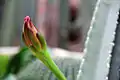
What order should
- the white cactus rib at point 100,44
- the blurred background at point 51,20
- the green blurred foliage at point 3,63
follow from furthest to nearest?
the blurred background at point 51,20
the green blurred foliage at point 3,63
the white cactus rib at point 100,44

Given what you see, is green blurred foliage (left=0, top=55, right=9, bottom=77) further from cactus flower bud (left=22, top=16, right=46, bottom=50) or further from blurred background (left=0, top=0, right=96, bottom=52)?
blurred background (left=0, top=0, right=96, bottom=52)

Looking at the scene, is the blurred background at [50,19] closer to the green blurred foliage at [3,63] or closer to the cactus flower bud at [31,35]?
the green blurred foliage at [3,63]

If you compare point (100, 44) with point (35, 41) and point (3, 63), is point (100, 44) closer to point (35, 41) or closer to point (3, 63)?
point (35, 41)

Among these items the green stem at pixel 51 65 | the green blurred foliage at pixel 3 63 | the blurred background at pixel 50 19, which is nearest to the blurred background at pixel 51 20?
the blurred background at pixel 50 19

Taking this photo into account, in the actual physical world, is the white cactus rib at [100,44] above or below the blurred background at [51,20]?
above

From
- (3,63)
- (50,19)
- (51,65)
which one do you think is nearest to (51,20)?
(50,19)

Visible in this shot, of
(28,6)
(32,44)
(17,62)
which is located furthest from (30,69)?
(28,6)

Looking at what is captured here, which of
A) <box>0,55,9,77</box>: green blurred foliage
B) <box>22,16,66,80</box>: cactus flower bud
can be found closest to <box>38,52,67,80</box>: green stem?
<box>22,16,66,80</box>: cactus flower bud

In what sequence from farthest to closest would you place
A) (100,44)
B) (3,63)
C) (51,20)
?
(51,20) → (3,63) → (100,44)

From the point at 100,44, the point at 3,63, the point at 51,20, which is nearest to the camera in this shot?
the point at 100,44
